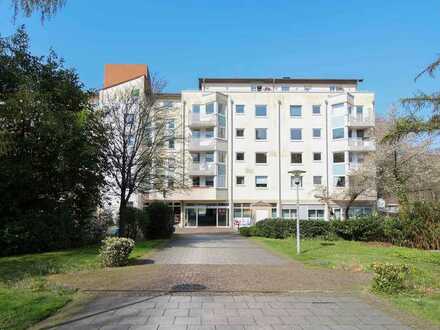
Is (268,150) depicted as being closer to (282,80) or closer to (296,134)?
(296,134)

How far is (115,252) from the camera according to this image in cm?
1297

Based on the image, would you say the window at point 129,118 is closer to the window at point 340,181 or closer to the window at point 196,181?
the window at point 196,181

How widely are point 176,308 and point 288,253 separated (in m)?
10.9

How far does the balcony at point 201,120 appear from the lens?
52.6 meters

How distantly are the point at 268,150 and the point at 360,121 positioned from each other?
11200 mm

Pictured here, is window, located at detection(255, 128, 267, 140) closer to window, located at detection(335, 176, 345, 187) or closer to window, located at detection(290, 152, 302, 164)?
window, located at detection(290, 152, 302, 164)

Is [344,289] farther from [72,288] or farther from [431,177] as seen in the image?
[431,177]

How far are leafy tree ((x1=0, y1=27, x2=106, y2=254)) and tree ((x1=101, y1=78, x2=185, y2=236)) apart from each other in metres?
1.63

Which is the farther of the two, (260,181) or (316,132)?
(316,132)

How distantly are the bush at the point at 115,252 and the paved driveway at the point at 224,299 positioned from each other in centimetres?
55

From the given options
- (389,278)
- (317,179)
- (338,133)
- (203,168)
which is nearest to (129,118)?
(389,278)

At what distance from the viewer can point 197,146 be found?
5269 cm

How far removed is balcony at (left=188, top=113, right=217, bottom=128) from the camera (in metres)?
52.6

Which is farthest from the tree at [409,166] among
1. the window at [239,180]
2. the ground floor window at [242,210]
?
the window at [239,180]
